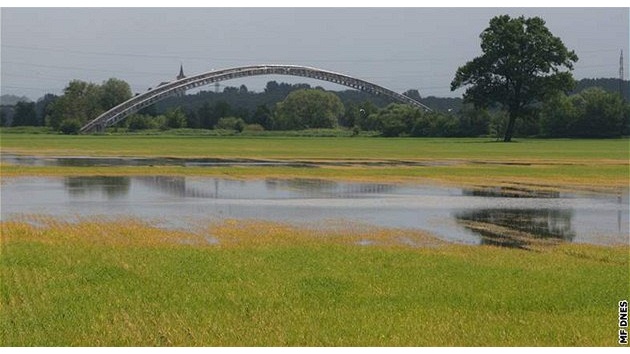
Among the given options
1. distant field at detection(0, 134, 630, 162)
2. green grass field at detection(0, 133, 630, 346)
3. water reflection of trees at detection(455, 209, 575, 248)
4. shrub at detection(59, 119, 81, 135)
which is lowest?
shrub at detection(59, 119, 81, 135)

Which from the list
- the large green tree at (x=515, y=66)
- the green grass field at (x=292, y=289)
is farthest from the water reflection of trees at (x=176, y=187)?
the large green tree at (x=515, y=66)

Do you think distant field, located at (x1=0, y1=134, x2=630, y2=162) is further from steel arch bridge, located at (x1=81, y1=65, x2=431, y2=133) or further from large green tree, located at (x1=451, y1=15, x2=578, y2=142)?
steel arch bridge, located at (x1=81, y1=65, x2=431, y2=133)

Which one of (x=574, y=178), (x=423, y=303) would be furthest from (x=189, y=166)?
(x=423, y=303)

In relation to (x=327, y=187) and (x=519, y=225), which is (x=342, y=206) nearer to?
(x=519, y=225)

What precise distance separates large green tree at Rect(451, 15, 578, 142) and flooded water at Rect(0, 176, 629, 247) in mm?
74765

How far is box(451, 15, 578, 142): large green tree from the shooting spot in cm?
11312

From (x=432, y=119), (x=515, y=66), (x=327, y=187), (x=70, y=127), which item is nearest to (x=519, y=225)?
(x=327, y=187)

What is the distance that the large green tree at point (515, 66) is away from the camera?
11312cm

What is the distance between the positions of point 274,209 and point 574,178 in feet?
72.6

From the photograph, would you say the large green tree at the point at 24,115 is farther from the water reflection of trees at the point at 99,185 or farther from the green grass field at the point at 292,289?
the green grass field at the point at 292,289

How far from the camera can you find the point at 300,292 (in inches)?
583

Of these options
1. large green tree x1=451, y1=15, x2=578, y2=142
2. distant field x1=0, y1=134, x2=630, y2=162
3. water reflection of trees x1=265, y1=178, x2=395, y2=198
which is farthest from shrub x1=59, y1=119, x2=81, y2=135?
water reflection of trees x1=265, y1=178, x2=395, y2=198

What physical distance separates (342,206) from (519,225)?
714 cm

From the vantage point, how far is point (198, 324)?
12641 mm
